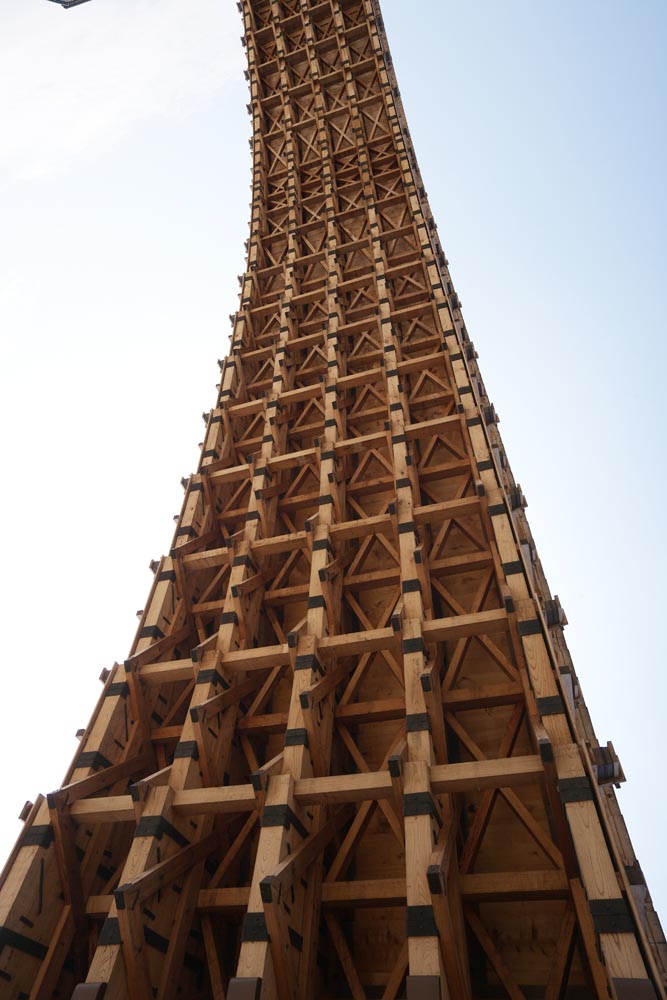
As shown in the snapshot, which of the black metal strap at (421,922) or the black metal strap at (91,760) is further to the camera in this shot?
the black metal strap at (91,760)

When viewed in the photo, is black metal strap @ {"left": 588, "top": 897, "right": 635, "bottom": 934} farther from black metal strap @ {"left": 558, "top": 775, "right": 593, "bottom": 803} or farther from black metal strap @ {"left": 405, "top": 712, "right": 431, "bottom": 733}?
black metal strap @ {"left": 405, "top": 712, "right": 431, "bottom": 733}

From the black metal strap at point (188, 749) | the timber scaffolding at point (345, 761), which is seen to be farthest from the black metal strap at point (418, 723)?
the black metal strap at point (188, 749)

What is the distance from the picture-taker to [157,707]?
21.8 feet

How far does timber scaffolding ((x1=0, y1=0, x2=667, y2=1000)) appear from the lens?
4.30 m

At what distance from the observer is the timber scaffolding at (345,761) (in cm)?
430

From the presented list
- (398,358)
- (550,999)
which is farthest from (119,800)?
(398,358)

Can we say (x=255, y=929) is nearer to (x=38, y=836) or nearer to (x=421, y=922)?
(x=421, y=922)

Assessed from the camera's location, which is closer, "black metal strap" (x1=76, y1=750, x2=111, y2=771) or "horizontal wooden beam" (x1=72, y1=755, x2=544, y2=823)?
"horizontal wooden beam" (x1=72, y1=755, x2=544, y2=823)

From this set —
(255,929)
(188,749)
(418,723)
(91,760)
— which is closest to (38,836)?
(91,760)

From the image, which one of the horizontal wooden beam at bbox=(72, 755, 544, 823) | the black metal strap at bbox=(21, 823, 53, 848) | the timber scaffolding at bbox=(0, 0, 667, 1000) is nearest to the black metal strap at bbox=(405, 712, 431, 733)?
the timber scaffolding at bbox=(0, 0, 667, 1000)

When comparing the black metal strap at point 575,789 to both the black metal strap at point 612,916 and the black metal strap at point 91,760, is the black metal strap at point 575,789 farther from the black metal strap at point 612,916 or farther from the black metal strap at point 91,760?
the black metal strap at point 91,760

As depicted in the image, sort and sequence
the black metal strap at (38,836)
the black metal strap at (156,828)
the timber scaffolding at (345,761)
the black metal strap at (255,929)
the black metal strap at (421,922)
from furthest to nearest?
1. the black metal strap at (38,836)
2. the black metal strap at (156,828)
3. the timber scaffolding at (345,761)
4. the black metal strap at (255,929)
5. the black metal strap at (421,922)

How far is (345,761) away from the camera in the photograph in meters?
6.22

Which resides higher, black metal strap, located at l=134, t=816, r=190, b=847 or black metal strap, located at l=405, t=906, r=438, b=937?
black metal strap, located at l=134, t=816, r=190, b=847
